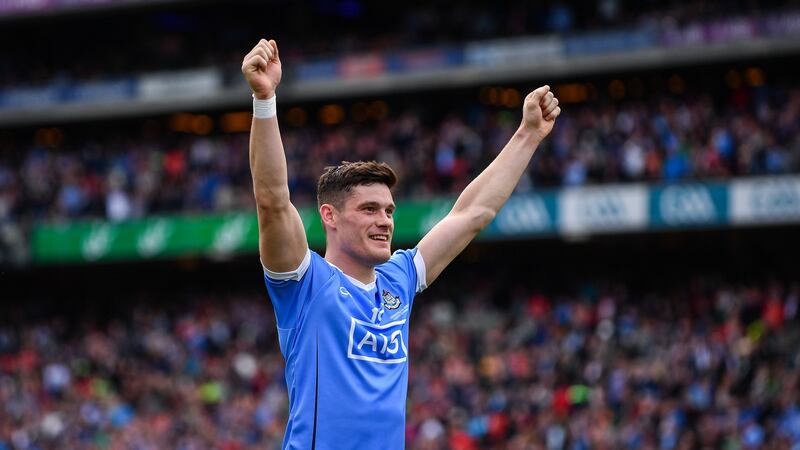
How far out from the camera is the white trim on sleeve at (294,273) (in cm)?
524

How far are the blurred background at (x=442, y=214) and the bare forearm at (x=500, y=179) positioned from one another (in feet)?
43.5

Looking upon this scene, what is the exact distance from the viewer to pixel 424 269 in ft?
19.7

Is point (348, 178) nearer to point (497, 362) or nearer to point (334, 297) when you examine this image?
point (334, 297)

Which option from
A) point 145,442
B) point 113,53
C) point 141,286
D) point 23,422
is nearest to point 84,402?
point 23,422

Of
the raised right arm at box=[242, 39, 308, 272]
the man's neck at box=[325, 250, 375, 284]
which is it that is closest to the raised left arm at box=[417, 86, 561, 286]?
the man's neck at box=[325, 250, 375, 284]

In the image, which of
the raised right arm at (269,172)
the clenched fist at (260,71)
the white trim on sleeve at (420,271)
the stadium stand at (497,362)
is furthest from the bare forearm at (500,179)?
the stadium stand at (497,362)

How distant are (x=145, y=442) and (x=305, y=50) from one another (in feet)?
40.6

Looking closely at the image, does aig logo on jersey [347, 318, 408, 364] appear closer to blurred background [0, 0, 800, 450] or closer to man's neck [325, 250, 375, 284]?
man's neck [325, 250, 375, 284]

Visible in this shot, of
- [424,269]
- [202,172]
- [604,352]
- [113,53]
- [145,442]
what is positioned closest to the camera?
[424,269]

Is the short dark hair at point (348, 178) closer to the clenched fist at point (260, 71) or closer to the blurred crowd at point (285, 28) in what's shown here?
the clenched fist at point (260, 71)

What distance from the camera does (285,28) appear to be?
34125 millimetres

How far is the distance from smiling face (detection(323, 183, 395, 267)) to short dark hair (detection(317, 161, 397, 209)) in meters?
0.02

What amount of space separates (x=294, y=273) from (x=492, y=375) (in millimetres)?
17126

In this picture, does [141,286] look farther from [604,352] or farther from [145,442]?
[604,352]
